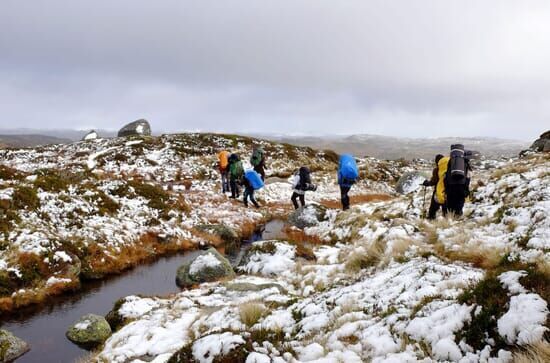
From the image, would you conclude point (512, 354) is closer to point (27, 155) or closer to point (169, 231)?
point (169, 231)

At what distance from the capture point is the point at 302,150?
171ft

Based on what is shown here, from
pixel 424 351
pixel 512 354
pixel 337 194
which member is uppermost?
pixel 512 354

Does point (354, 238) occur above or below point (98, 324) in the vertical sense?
above

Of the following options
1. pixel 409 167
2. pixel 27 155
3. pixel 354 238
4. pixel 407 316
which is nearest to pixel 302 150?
pixel 409 167

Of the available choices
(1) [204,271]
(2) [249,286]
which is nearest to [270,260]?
(1) [204,271]

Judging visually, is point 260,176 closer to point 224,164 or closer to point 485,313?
point 224,164

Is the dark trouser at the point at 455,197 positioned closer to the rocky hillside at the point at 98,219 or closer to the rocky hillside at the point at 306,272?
the rocky hillside at the point at 306,272

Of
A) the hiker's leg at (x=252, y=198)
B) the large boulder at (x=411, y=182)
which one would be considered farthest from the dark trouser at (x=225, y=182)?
the large boulder at (x=411, y=182)

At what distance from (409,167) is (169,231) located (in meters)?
43.6

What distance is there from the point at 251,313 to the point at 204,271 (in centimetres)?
652

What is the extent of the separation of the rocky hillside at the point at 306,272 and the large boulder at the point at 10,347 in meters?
2.01

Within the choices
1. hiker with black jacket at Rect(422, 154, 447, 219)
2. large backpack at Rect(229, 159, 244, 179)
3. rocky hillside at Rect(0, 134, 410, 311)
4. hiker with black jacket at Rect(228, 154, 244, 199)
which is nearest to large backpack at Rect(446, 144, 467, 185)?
hiker with black jacket at Rect(422, 154, 447, 219)

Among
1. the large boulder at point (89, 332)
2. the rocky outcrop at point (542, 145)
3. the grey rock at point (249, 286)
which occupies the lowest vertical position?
the large boulder at point (89, 332)

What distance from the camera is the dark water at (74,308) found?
934 centimetres
